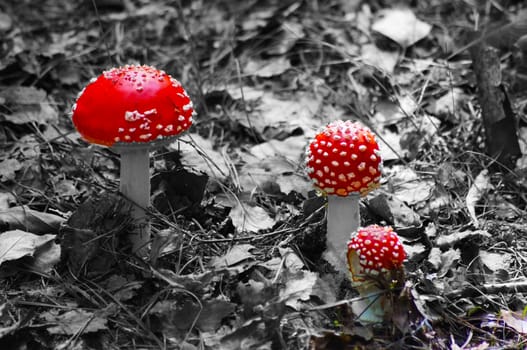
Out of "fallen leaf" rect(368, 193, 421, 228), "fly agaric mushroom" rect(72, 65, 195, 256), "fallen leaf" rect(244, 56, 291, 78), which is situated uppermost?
"fly agaric mushroom" rect(72, 65, 195, 256)

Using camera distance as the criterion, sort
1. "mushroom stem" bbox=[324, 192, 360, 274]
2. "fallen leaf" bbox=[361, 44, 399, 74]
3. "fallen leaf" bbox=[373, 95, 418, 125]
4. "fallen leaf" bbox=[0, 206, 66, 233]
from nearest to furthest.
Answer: "mushroom stem" bbox=[324, 192, 360, 274], "fallen leaf" bbox=[0, 206, 66, 233], "fallen leaf" bbox=[373, 95, 418, 125], "fallen leaf" bbox=[361, 44, 399, 74]

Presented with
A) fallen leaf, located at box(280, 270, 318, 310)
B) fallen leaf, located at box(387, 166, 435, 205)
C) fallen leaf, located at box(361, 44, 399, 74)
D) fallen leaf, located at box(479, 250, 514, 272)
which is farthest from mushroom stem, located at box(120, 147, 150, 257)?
fallen leaf, located at box(361, 44, 399, 74)

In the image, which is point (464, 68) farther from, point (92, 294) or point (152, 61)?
point (92, 294)

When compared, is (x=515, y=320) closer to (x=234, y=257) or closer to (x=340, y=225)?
(x=340, y=225)

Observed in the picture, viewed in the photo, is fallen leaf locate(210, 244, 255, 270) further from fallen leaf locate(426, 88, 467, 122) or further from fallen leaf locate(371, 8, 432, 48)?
fallen leaf locate(371, 8, 432, 48)

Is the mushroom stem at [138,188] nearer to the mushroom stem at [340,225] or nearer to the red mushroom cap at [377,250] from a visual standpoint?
the mushroom stem at [340,225]

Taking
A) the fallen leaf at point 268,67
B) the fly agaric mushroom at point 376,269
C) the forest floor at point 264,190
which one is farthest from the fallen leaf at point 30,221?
the fallen leaf at point 268,67
